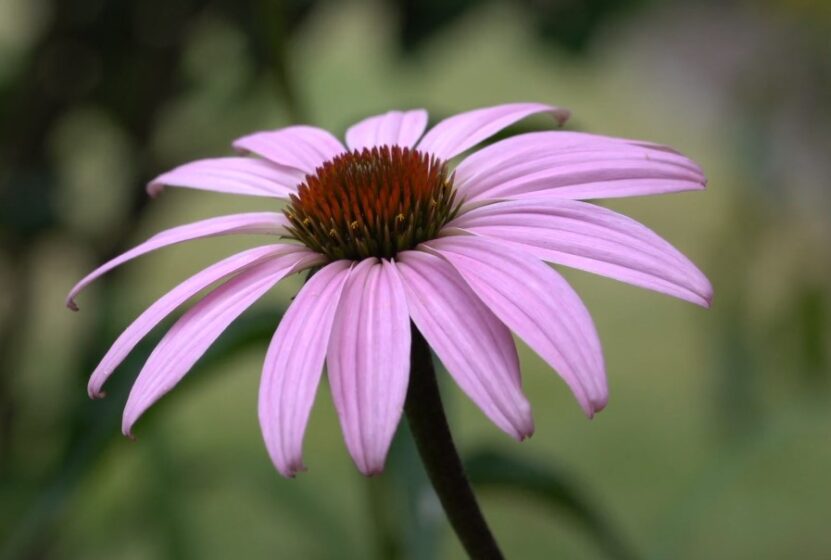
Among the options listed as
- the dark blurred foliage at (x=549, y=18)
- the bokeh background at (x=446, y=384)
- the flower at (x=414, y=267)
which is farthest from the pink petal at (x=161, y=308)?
the dark blurred foliage at (x=549, y=18)

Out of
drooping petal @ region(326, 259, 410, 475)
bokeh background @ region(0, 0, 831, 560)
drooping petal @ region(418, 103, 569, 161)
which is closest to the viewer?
drooping petal @ region(326, 259, 410, 475)

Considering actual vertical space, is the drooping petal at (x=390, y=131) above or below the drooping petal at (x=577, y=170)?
above

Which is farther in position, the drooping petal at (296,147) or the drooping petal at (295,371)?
the drooping petal at (296,147)

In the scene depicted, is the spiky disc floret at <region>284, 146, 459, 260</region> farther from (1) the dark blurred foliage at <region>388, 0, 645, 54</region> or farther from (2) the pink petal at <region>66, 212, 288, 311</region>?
(1) the dark blurred foliage at <region>388, 0, 645, 54</region>

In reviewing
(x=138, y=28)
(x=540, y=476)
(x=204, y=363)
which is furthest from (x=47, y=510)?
(x=138, y=28)

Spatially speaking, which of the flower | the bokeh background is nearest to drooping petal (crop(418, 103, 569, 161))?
the flower

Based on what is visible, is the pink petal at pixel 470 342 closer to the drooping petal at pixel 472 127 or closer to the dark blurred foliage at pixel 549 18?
the drooping petal at pixel 472 127

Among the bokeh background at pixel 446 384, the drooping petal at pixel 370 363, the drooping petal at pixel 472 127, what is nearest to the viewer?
the drooping petal at pixel 370 363

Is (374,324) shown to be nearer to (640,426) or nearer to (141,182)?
(141,182)
